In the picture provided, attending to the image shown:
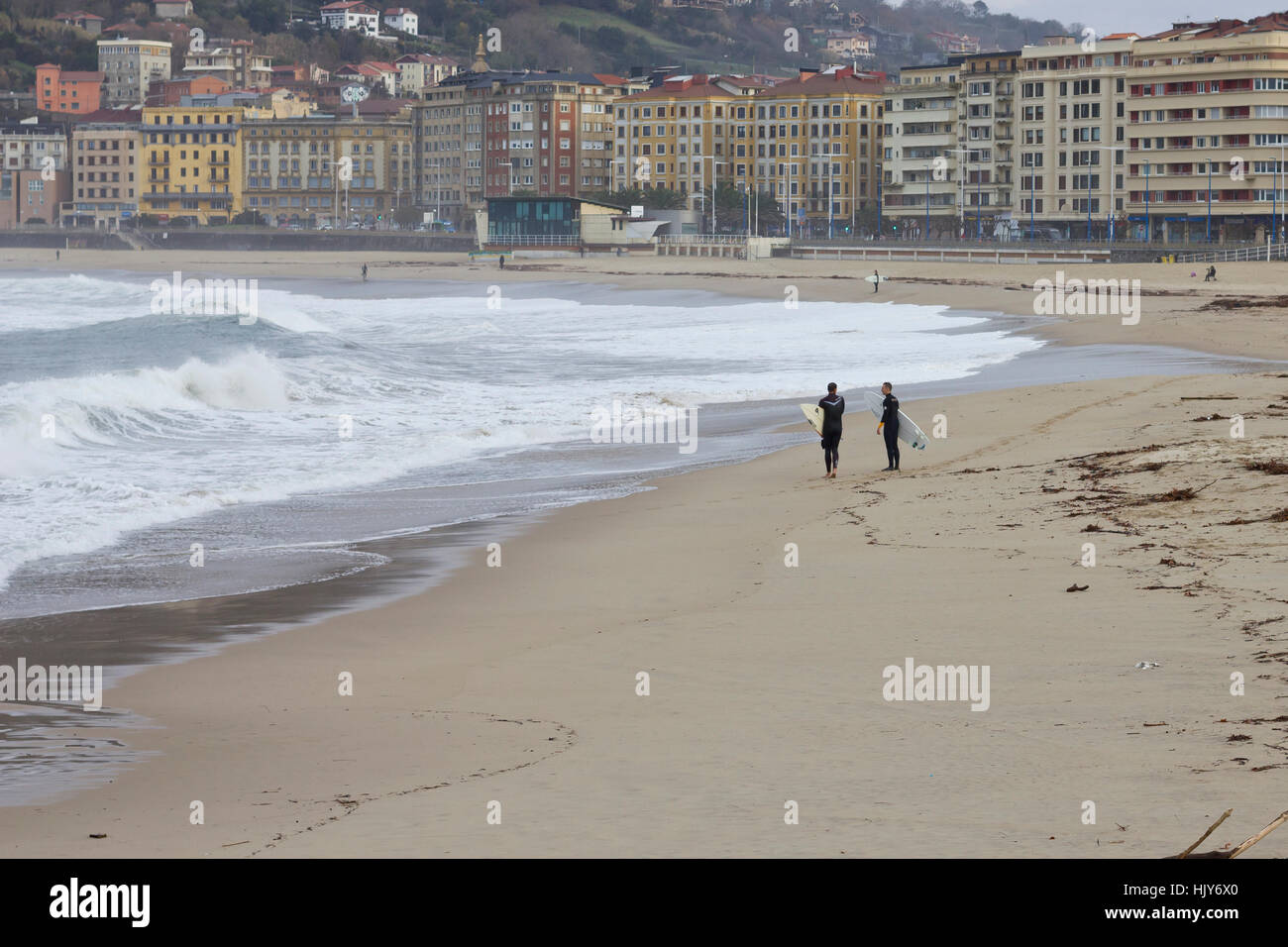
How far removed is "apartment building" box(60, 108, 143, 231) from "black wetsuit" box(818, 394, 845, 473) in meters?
157

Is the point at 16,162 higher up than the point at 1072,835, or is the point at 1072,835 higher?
the point at 16,162

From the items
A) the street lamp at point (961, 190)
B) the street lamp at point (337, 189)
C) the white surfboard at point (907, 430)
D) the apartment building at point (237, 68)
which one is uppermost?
the apartment building at point (237, 68)

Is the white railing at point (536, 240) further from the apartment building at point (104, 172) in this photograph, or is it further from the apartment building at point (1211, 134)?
the apartment building at point (104, 172)

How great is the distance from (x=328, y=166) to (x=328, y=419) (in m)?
141

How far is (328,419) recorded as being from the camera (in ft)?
84.3

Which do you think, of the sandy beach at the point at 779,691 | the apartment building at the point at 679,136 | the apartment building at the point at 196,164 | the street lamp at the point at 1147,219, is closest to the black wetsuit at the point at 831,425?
the sandy beach at the point at 779,691

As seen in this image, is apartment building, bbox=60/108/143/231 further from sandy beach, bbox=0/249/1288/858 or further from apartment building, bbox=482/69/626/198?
sandy beach, bbox=0/249/1288/858

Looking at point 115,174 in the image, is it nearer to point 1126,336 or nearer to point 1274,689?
point 1126,336

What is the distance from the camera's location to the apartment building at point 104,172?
538ft

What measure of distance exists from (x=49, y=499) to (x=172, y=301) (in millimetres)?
50579

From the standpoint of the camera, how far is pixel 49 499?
54.6 feet

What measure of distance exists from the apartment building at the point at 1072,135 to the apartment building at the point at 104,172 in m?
97.8

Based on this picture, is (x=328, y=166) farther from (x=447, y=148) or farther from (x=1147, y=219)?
(x=1147, y=219)

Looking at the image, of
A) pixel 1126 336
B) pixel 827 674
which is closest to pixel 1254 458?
→ pixel 827 674
